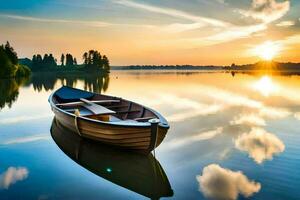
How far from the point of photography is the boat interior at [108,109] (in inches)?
508

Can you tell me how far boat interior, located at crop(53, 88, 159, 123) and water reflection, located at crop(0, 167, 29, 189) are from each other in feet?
10.7

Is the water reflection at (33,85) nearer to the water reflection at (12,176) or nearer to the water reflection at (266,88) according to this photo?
the water reflection at (12,176)

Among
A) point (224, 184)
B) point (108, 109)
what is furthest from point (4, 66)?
point (224, 184)

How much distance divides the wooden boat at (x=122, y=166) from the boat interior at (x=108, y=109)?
148 centimetres

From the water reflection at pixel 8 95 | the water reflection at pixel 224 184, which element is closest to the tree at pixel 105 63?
the water reflection at pixel 8 95

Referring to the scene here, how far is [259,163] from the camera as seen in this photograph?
10484mm

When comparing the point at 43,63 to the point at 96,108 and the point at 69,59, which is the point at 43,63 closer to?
the point at 69,59

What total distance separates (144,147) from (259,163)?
440cm

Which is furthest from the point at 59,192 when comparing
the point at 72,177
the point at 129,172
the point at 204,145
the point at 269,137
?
the point at 269,137

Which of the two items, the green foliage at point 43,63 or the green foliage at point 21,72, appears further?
the green foliage at point 43,63

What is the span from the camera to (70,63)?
509 feet

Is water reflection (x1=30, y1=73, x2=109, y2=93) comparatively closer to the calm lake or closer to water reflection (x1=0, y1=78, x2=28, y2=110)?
water reflection (x1=0, y1=78, x2=28, y2=110)

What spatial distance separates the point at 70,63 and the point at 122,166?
153176 mm

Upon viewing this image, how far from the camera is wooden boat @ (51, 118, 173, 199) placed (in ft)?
28.5
